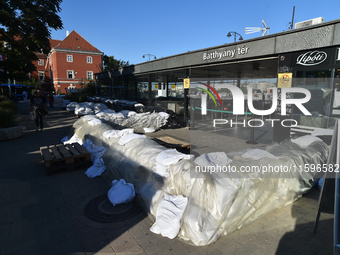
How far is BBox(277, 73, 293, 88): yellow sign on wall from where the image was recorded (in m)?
6.61

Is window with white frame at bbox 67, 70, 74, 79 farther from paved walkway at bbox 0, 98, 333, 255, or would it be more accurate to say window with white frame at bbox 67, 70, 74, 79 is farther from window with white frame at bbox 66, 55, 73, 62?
paved walkway at bbox 0, 98, 333, 255

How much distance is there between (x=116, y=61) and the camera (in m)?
51.9

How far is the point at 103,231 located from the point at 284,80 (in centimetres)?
663

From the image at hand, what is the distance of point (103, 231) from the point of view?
3.05 meters

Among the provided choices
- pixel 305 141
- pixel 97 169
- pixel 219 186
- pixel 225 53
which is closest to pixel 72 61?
pixel 225 53

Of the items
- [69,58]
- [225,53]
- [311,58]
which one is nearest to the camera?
[311,58]

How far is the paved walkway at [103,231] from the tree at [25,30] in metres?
15.1

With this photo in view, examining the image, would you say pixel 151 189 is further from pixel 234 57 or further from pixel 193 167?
pixel 234 57

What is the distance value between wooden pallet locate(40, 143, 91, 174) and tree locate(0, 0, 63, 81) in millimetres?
13229

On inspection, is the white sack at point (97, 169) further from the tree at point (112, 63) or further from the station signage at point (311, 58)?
the tree at point (112, 63)

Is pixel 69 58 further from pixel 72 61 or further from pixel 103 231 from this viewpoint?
pixel 103 231

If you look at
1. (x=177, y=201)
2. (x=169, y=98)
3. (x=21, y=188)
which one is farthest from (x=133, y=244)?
(x=169, y=98)

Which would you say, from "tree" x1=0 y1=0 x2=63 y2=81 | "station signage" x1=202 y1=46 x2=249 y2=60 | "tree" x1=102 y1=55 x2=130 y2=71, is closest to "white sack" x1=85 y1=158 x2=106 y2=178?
"station signage" x1=202 y1=46 x2=249 y2=60

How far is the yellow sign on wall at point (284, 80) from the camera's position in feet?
21.7
